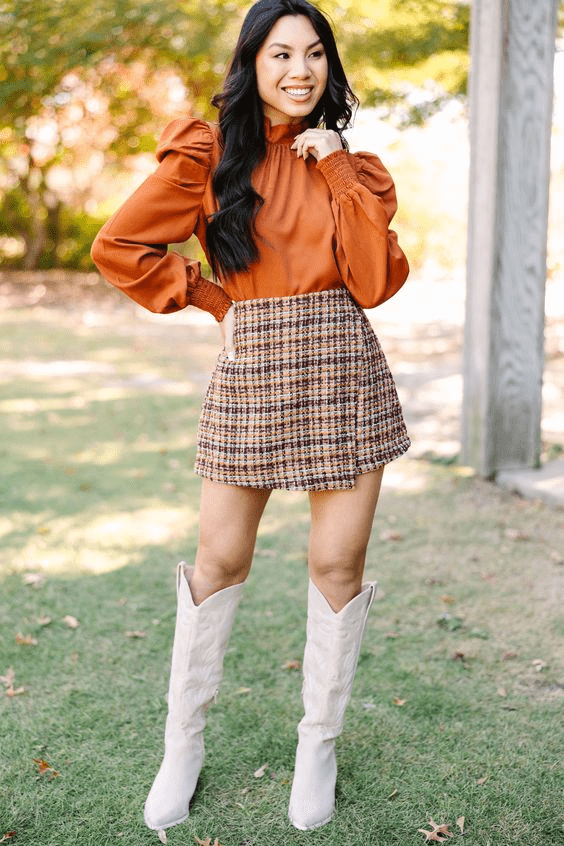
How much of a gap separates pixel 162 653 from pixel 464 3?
20.5 ft

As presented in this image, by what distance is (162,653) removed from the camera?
120 inches

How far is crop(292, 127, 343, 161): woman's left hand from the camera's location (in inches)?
77.2

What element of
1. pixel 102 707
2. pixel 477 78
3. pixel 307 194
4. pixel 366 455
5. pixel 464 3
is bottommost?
pixel 102 707

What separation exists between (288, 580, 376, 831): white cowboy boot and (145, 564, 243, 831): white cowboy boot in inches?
8.5

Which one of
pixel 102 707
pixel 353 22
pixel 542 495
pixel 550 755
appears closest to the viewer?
pixel 550 755

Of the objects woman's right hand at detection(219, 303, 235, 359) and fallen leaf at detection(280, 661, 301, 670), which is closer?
woman's right hand at detection(219, 303, 235, 359)

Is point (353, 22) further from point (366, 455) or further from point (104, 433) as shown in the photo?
point (366, 455)

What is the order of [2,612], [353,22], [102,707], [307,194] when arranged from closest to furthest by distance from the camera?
[307,194] → [102,707] → [2,612] → [353,22]

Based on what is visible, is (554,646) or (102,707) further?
(554,646)

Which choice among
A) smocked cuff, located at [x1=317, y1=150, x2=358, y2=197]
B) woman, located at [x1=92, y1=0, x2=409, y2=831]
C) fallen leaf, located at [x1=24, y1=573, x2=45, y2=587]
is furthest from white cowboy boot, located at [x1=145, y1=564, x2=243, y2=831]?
fallen leaf, located at [x1=24, y1=573, x2=45, y2=587]

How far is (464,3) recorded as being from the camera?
24.1 feet

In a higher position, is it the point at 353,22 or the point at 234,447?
the point at 353,22

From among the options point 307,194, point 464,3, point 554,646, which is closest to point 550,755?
point 554,646

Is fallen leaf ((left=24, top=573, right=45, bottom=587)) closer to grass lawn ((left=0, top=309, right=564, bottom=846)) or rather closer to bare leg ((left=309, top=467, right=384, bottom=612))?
grass lawn ((left=0, top=309, right=564, bottom=846))
